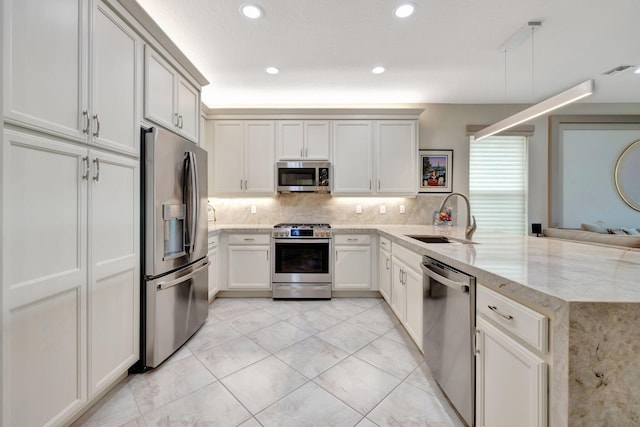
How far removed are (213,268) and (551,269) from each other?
3.03 m

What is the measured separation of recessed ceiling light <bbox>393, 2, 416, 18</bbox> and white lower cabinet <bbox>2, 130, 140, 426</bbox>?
220cm

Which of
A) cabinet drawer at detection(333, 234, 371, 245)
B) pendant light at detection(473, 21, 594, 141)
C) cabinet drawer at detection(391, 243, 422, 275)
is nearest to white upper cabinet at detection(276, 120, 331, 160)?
cabinet drawer at detection(333, 234, 371, 245)

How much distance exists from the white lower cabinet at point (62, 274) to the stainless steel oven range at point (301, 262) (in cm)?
173

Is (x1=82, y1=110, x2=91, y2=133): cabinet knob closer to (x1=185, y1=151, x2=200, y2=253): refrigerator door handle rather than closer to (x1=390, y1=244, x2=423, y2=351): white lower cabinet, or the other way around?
(x1=185, y1=151, x2=200, y2=253): refrigerator door handle

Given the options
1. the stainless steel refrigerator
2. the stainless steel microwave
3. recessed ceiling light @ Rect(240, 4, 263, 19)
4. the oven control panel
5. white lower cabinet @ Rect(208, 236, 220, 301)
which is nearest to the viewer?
the stainless steel refrigerator

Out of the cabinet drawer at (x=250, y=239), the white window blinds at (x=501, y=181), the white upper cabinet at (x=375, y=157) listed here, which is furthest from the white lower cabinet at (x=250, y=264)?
the white window blinds at (x=501, y=181)

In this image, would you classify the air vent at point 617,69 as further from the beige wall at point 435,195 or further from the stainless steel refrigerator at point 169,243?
the stainless steel refrigerator at point 169,243

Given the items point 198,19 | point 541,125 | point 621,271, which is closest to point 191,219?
point 198,19

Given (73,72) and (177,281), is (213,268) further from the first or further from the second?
(73,72)

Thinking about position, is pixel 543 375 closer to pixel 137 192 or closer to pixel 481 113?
pixel 137 192

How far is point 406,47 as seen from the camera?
94.2 inches

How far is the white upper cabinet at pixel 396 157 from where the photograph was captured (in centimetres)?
350

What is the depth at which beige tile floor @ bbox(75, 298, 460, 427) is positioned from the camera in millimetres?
1428

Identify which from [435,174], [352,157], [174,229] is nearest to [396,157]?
[352,157]
